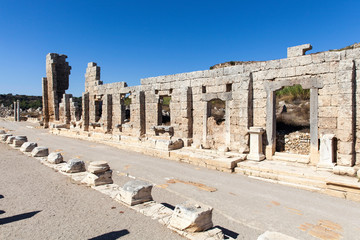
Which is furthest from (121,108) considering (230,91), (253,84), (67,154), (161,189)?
(161,189)

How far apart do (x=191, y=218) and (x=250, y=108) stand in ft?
23.5

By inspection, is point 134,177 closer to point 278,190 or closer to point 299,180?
point 278,190

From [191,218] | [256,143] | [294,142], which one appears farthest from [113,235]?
[294,142]

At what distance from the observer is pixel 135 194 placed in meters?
5.25

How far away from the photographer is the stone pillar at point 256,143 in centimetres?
966

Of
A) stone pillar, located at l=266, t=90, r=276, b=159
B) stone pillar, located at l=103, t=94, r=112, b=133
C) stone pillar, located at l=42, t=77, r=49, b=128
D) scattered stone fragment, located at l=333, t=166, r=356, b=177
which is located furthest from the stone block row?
stone pillar, located at l=42, t=77, r=49, b=128

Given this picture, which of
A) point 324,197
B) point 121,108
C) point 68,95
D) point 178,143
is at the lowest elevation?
point 324,197

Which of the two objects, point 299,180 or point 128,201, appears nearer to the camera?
point 128,201

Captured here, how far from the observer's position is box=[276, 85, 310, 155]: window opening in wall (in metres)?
9.91

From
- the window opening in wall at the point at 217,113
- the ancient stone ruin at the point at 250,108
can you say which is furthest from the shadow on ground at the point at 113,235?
the window opening in wall at the point at 217,113

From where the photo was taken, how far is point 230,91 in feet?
36.9

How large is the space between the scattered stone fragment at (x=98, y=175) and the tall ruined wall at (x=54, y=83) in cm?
2257

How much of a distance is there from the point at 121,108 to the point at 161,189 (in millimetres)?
11256

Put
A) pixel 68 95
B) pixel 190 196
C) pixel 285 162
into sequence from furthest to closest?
pixel 68 95 < pixel 285 162 < pixel 190 196
